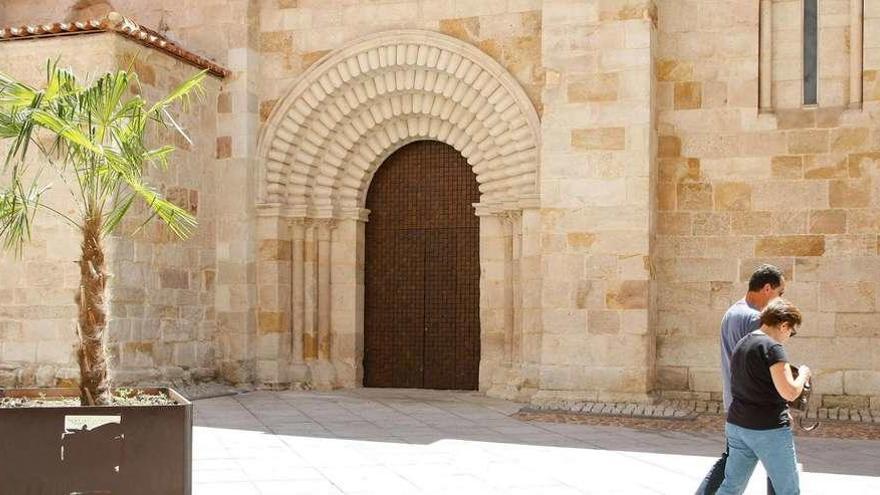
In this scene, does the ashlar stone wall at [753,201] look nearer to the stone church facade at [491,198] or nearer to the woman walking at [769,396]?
the stone church facade at [491,198]

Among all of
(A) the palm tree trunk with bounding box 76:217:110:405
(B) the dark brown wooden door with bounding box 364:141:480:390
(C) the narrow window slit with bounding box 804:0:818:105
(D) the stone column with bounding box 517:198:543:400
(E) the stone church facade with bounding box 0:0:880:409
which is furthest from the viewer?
(B) the dark brown wooden door with bounding box 364:141:480:390

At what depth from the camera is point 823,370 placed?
396 inches

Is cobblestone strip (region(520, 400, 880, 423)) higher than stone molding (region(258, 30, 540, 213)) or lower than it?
lower

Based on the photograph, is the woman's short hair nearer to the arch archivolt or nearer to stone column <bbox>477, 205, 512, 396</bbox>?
the arch archivolt

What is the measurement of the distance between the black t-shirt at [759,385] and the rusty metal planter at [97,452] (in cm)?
264

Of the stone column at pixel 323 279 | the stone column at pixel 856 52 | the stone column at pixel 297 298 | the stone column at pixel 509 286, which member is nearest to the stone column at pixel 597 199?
the stone column at pixel 509 286

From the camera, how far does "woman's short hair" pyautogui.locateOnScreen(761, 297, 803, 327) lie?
442cm

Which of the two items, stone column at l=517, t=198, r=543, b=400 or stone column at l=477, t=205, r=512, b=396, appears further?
stone column at l=477, t=205, r=512, b=396

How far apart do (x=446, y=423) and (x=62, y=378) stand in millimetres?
3957

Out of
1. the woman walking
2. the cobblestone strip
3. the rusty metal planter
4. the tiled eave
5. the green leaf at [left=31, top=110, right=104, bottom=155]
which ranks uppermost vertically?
the tiled eave

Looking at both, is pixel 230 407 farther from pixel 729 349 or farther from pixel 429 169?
pixel 729 349

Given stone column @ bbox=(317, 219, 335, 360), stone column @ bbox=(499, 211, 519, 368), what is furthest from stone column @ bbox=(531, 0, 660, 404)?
stone column @ bbox=(317, 219, 335, 360)

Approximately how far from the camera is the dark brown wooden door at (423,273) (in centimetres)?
1184

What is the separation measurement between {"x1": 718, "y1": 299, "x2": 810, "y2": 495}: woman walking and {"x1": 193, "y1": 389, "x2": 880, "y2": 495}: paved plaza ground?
1813 mm
